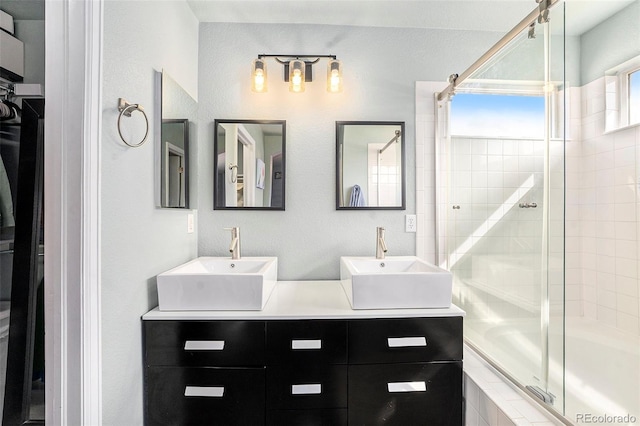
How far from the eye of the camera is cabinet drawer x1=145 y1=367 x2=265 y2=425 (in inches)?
50.4

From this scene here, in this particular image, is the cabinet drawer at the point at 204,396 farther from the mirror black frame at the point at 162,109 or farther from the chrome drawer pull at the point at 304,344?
the mirror black frame at the point at 162,109

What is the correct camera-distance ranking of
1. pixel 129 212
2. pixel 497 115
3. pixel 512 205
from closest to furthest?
pixel 129 212 → pixel 512 205 → pixel 497 115

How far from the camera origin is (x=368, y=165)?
1919 mm

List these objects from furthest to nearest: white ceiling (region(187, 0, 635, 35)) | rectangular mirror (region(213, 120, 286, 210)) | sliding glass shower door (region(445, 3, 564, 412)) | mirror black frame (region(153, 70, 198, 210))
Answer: rectangular mirror (region(213, 120, 286, 210))
white ceiling (region(187, 0, 635, 35))
mirror black frame (region(153, 70, 198, 210))
sliding glass shower door (region(445, 3, 564, 412))

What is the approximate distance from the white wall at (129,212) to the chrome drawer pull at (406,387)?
3.48ft

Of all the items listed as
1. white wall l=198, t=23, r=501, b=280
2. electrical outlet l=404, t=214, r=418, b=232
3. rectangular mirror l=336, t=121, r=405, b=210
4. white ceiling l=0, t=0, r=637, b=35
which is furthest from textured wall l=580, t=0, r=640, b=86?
electrical outlet l=404, t=214, r=418, b=232

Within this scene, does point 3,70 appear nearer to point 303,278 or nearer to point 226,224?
point 226,224

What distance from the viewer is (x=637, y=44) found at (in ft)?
4.04

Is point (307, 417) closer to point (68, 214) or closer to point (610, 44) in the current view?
point (68, 214)

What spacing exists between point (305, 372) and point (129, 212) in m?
0.98

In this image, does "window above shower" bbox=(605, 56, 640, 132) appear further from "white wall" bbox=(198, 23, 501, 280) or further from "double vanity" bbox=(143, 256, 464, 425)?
"double vanity" bbox=(143, 256, 464, 425)

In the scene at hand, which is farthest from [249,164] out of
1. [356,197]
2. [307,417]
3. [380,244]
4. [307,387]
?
[307,417]

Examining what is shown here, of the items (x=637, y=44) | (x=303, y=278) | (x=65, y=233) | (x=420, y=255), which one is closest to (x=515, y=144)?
(x=637, y=44)

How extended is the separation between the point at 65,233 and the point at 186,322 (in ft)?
1.89
